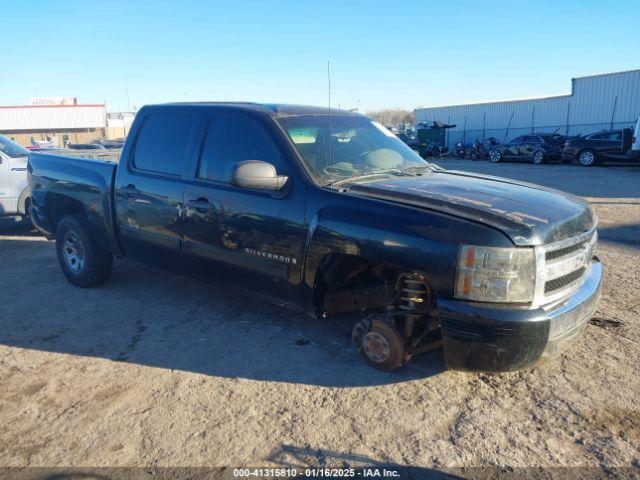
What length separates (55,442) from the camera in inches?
116

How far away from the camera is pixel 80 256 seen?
5621mm

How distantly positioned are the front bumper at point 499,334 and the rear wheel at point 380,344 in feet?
1.39

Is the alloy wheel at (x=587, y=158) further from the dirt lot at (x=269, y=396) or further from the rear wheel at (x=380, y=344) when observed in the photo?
the rear wheel at (x=380, y=344)

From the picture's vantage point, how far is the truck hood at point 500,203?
3.02 meters

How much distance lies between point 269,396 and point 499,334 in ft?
4.92

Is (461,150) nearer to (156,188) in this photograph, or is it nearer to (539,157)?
(539,157)

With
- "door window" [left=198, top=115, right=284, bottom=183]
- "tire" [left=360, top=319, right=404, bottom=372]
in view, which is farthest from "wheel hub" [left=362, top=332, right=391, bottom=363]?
"door window" [left=198, top=115, right=284, bottom=183]

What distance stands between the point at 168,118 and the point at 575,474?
13.6 ft

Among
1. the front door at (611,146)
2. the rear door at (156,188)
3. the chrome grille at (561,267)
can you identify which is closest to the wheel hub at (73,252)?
the rear door at (156,188)

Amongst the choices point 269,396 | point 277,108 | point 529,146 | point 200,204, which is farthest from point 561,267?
point 529,146

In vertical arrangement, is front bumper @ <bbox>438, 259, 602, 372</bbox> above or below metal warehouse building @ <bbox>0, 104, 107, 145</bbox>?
below

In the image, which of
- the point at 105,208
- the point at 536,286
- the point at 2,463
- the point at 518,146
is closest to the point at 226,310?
the point at 105,208

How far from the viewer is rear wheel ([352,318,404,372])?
3488mm

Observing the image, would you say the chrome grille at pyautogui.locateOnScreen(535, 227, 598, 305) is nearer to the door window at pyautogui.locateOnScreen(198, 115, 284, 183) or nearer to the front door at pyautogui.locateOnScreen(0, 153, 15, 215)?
the door window at pyautogui.locateOnScreen(198, 115, 284, 183)
